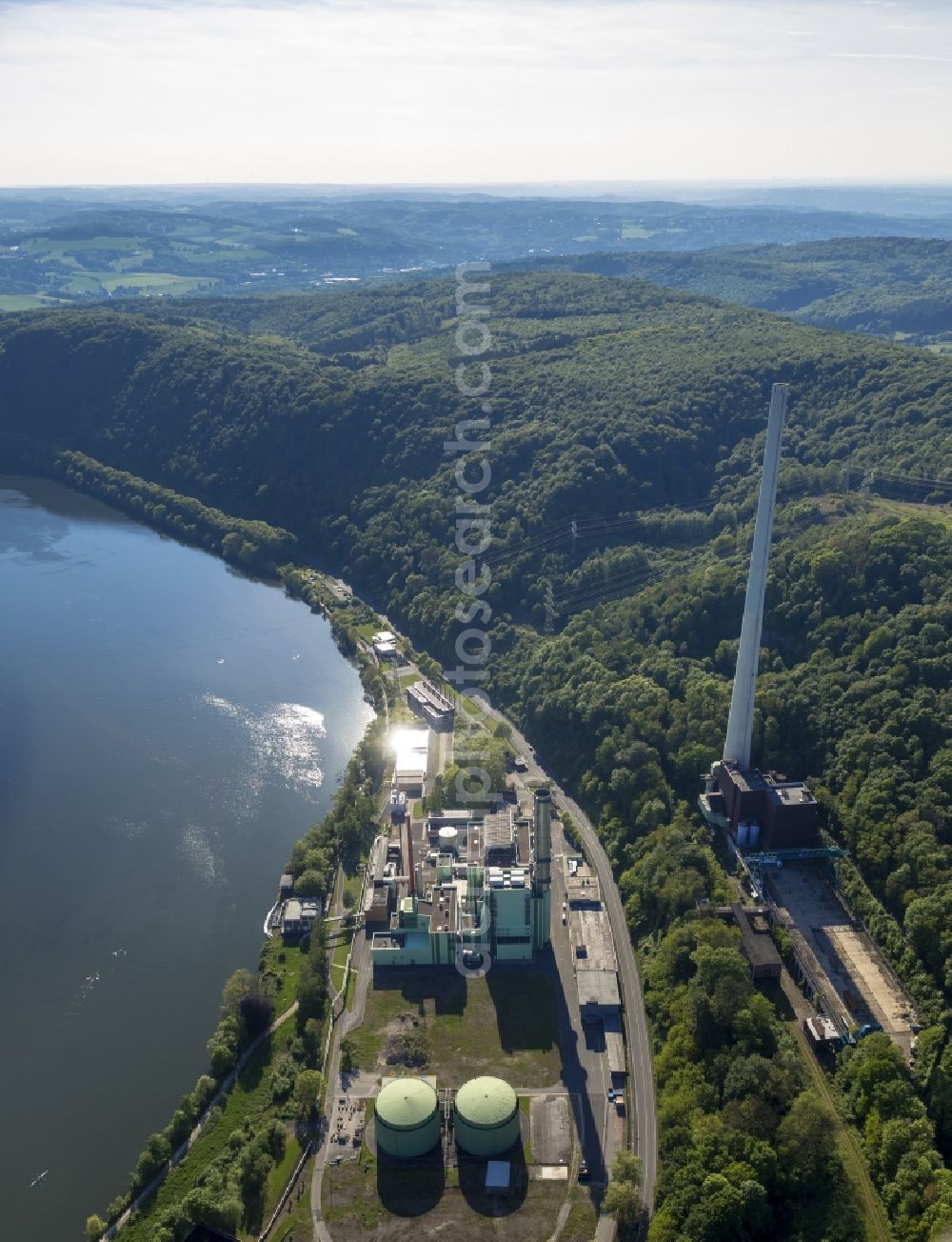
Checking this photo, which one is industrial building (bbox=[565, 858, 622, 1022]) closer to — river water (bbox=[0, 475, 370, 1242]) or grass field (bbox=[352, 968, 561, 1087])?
grass field (bbox=[352, 968, 561, 1087])

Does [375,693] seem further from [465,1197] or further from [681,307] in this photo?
[681,307]

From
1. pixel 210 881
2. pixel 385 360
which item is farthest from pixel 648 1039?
pixel 385 360

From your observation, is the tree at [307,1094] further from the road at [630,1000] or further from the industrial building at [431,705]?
the industrial building at [431,705]

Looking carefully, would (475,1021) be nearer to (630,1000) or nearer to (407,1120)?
(630,1000)

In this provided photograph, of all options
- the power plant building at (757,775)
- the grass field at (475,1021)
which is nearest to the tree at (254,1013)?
the grass field at (475,1021)

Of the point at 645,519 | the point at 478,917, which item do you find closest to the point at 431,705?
the point at 478,917

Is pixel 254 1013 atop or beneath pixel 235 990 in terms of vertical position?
beneath
